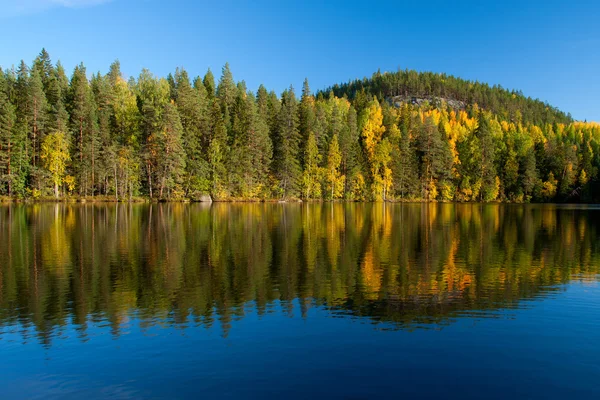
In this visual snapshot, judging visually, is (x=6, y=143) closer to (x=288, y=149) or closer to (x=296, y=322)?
(x=288, y=149)

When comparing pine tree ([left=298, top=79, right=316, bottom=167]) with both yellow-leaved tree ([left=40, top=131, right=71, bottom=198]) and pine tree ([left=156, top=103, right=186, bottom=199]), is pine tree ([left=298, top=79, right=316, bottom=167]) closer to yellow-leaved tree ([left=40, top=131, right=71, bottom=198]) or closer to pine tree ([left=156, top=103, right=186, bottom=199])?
pine tree ([left=156, top=103, right=186, bottom=199])

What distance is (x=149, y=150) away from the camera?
8800cm

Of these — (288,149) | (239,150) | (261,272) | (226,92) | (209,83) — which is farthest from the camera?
(209,83)

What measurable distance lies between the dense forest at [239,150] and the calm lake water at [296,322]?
62.0m


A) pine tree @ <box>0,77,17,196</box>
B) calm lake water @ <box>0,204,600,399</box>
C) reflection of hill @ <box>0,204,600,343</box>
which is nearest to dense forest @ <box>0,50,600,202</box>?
pine tree @ <box>0,77,17,196</box>

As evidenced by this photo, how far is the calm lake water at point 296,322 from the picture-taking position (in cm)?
938

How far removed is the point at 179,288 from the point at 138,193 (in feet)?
257

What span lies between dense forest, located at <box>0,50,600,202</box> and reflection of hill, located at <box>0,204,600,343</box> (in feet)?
170

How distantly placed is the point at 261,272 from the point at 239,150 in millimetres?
77645

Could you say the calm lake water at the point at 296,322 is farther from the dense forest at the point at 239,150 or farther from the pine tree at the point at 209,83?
the pine tree at the point at 209,83

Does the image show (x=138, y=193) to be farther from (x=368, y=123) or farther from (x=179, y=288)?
(x=179, y=288)

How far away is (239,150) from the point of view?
9562 cm

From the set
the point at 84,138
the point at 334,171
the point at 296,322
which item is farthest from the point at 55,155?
the point at 296,322

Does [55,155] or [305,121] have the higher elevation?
[305,121]
